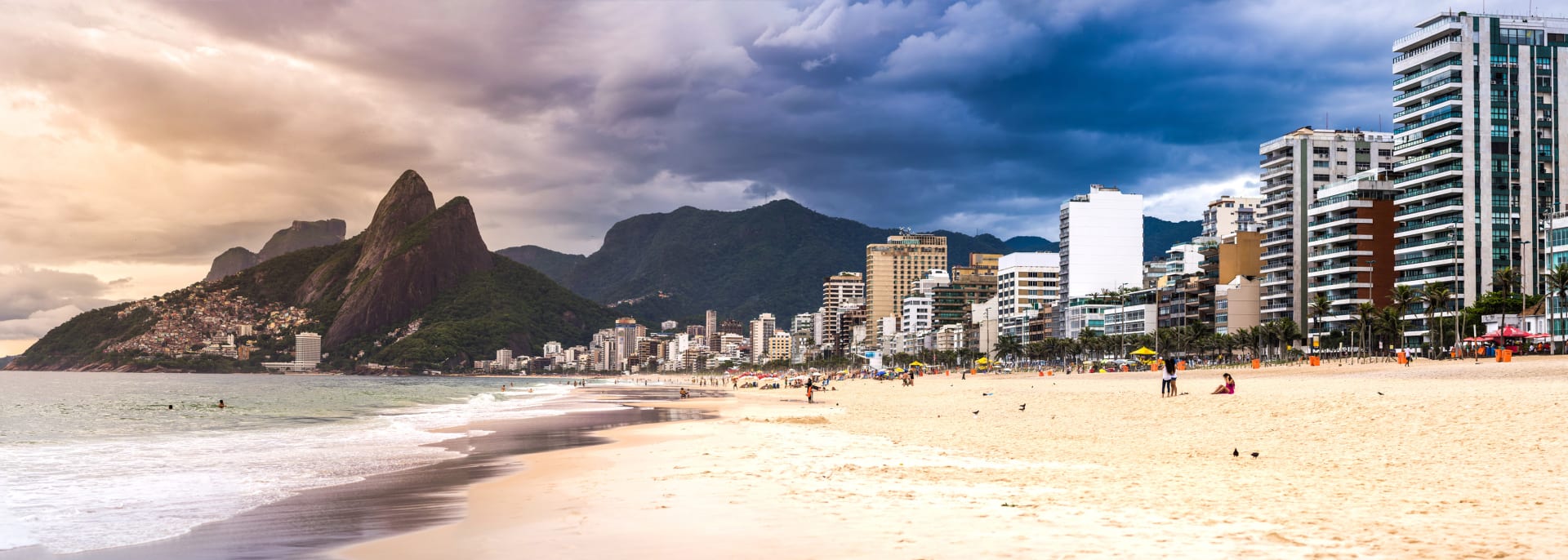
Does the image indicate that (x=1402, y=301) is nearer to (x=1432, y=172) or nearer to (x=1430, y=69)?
(x=1432, y=172)

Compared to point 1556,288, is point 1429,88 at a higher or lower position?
higher

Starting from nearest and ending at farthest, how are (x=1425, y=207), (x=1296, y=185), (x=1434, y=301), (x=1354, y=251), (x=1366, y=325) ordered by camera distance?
(x=1434, y=301) → (x=1366, y=325) → (x=1425, y=207) → (x=1354, y=251) → (x=1296, y=185)

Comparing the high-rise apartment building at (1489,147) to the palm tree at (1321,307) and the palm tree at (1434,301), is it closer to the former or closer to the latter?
the palm tree at (1434,301)

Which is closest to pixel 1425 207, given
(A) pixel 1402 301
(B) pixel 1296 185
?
(A) pixel 1402 301

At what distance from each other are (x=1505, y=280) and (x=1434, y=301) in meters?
9.06

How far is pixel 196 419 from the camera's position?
52.6 metres

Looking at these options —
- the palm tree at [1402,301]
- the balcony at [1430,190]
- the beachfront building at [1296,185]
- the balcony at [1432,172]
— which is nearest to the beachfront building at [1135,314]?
the beachfront building at [1296,185]

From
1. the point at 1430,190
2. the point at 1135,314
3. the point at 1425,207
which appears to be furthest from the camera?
the point at 1135,314

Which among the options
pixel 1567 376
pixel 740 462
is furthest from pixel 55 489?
pixel 1567 376

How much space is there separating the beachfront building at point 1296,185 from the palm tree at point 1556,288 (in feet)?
115

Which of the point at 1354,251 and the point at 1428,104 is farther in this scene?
the point at 1354,251

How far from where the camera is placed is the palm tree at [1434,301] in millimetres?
82125

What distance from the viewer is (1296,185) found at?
12519 cm

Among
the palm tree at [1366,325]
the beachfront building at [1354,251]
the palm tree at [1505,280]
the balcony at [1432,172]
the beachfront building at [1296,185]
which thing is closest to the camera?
the palm tree at [1505,280]
